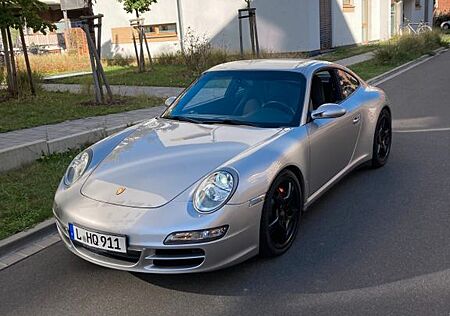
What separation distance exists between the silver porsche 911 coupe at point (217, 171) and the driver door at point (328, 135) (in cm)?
2

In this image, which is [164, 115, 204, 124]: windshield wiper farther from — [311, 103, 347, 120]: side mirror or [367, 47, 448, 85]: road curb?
[367, 47, 448, 85]: road curb

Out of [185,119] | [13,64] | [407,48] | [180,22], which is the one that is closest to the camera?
[185,119]

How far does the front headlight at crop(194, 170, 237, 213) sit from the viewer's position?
319 centimetres

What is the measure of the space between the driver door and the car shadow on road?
372 millimetres

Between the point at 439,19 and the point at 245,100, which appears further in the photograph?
the point at 439,19

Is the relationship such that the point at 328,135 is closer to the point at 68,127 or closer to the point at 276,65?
the point at 276,65

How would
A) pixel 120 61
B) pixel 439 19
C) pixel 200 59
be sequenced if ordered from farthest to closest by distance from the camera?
pixel 439 19
pixel 120 61
pixel 200 59

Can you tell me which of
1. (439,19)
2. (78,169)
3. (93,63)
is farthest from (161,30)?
(439,19)

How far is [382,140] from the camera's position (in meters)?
5.84

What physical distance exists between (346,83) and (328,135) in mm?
1133

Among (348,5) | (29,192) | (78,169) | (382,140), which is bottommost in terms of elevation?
(29,192)

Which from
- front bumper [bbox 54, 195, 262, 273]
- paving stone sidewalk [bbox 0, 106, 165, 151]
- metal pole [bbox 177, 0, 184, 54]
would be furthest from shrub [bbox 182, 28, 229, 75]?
front bumper [bbox 54, 195, 262, 273]

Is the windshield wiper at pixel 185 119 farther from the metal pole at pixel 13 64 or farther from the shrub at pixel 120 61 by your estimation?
the shrub at pixel 120 61

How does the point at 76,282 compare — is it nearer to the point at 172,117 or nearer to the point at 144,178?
the point at 144,178
